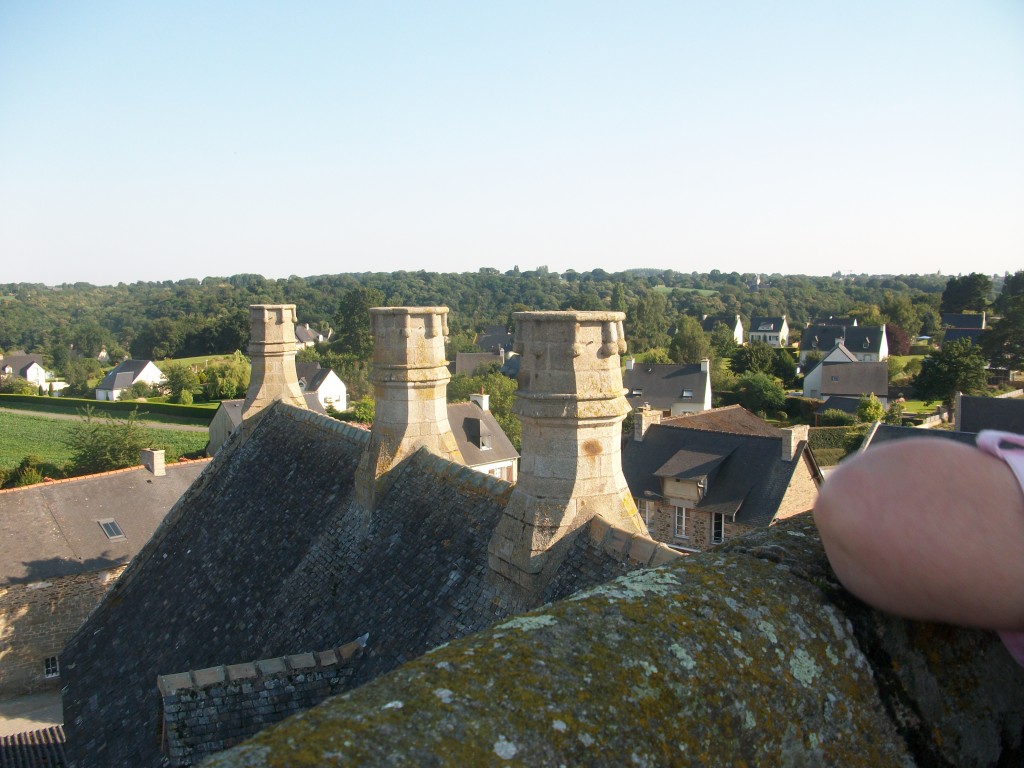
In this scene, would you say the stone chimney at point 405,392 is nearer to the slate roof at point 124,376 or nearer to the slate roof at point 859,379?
the slate roof at point 859,379

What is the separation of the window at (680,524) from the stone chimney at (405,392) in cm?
2123

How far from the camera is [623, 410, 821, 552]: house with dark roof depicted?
89.2 feet

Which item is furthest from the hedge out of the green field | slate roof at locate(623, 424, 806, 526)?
slate roof at locate(623, 424, 806, 526)

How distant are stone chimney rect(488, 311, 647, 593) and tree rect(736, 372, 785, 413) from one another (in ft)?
189

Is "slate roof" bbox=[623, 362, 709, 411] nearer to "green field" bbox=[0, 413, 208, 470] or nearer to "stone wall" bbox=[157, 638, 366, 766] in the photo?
"green field" bbox=[0, 413, 208, 470]

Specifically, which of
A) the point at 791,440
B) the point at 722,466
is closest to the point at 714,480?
the point at 722,466

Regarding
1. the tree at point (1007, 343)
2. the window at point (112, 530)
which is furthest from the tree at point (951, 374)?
the window at point (112, 530)

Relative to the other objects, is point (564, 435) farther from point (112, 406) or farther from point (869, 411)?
point (112, 406)

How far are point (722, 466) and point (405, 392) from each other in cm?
2206

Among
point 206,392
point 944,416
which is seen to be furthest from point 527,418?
point 206,392

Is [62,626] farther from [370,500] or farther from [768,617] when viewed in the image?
[768,617]

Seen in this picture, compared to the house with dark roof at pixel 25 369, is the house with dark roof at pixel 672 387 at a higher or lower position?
higher

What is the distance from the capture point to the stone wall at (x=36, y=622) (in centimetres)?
2264

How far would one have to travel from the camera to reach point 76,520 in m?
26.1
